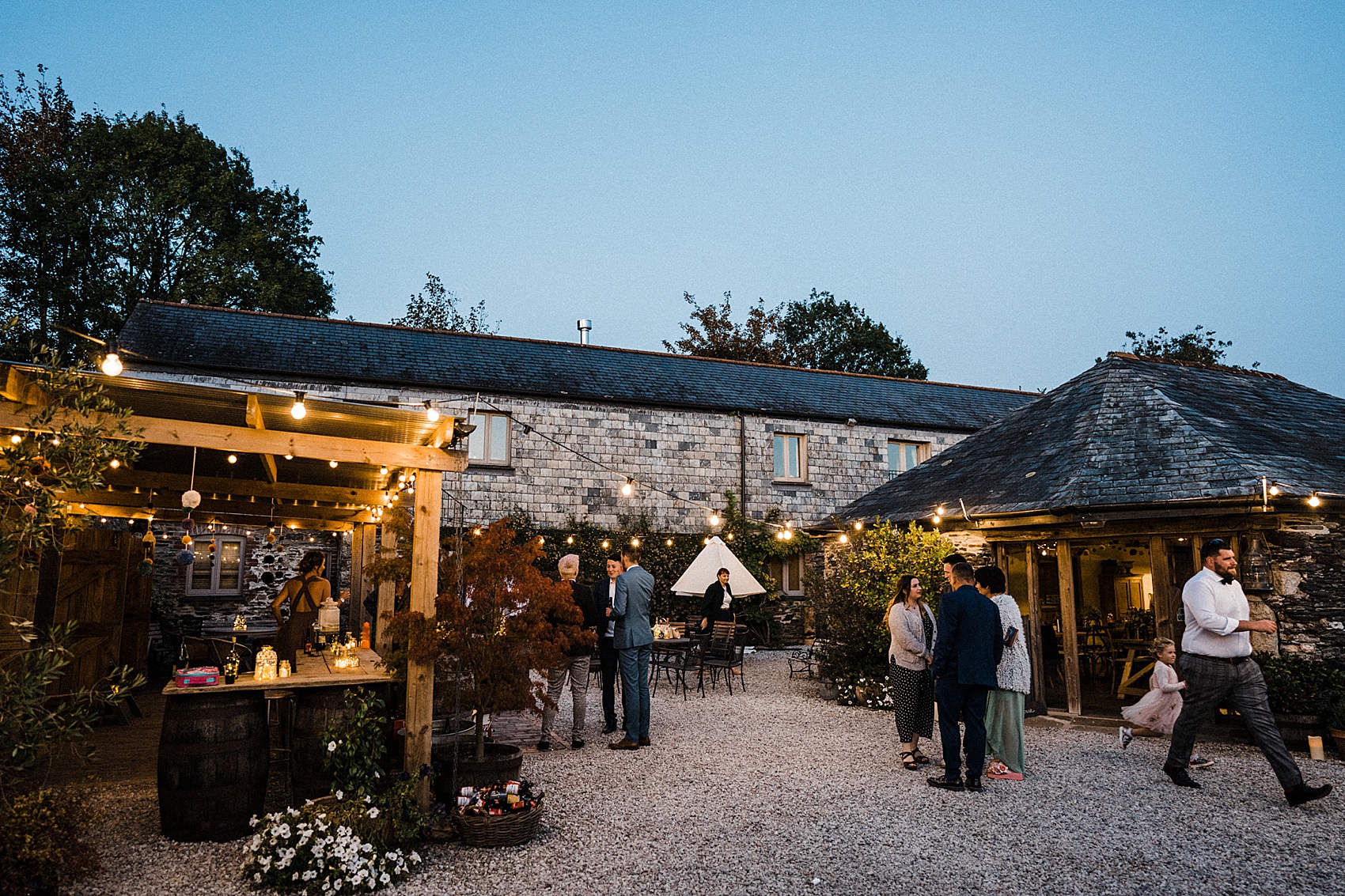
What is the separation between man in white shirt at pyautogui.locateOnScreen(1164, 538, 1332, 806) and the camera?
18.1 feet

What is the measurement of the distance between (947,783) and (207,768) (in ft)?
16.3

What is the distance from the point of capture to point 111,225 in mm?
23391

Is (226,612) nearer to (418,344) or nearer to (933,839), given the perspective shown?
(418,344)

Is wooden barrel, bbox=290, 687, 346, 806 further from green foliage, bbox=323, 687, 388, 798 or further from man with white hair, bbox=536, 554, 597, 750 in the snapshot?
man with white hair, bbox=536, 554, 597, 750

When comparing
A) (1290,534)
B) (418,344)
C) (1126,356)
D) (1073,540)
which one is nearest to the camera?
(1290,534)

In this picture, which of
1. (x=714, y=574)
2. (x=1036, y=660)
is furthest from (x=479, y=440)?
(x=1036, y=660)

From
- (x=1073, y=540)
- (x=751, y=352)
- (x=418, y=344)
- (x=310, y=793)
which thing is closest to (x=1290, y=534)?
(x=1073, y=540)

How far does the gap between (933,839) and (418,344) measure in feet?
50.3

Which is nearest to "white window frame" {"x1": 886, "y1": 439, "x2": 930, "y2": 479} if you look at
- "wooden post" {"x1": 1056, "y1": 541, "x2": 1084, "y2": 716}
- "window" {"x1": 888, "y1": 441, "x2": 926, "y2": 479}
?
"window" {"x1": 888, "y1": 441, "x2": 926, "y2": 479}

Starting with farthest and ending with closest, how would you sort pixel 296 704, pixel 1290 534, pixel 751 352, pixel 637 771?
1. pixel 751 352
2. pixel 1290 534
3. pixel 637 771
4. pixel 296 704

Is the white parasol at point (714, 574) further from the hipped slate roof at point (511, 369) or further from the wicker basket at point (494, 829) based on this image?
the wicker basket at point (494, 829)

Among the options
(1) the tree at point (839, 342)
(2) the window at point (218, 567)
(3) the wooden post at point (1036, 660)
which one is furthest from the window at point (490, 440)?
(1) the tree at point (839, 342)

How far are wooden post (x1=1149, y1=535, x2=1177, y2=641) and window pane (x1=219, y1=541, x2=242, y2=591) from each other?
14.9 m

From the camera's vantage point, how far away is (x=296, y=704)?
529cm
